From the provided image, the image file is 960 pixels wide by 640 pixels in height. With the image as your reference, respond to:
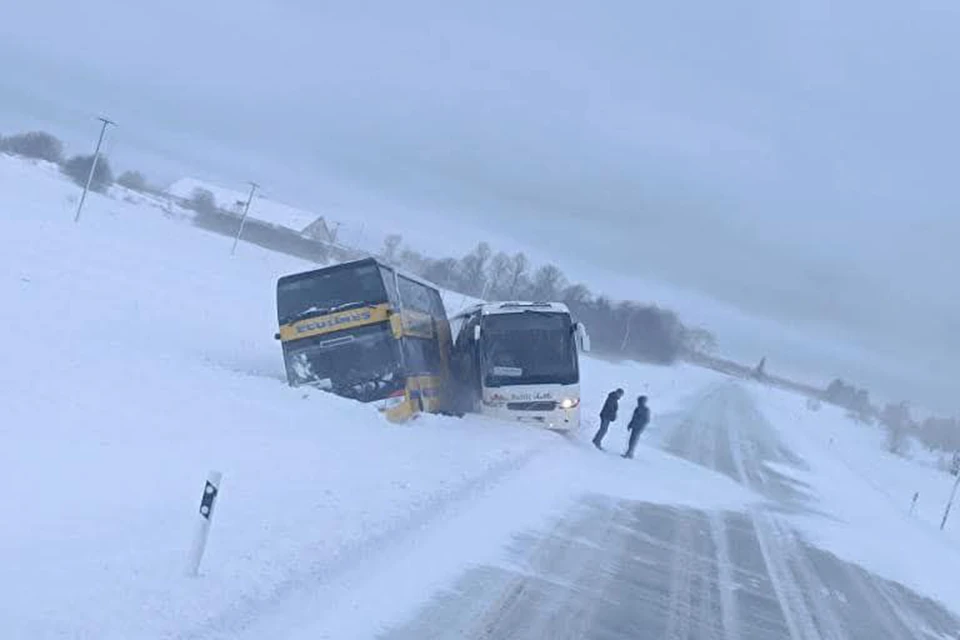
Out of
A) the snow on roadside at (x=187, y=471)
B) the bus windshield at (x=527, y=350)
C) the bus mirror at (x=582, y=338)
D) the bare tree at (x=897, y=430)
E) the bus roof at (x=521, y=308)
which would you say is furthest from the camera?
the bare tree at (x=897, y=430)

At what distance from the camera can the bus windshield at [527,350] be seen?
22141mm

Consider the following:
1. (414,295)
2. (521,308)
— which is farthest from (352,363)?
(521,308)

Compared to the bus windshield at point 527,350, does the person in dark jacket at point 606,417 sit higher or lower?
lower

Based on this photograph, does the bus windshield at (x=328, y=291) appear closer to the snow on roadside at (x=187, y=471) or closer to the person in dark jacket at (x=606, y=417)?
the snow on roadside at (x=187, y=471)

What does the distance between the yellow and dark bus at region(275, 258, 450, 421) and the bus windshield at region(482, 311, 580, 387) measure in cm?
265

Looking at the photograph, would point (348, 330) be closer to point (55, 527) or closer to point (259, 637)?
point (55, 527)

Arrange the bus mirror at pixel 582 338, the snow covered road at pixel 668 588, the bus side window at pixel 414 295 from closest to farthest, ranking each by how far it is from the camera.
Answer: the snow covered road at pixel 668 588, the bus side window at pixel 414 295, the bus mirror at pixel 582 338

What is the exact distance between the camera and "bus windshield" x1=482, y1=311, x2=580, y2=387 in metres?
22.1

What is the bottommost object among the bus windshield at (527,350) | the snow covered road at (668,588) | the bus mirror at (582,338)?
the snow covered road at (668,588)

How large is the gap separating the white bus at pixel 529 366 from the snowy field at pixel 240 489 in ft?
3.10

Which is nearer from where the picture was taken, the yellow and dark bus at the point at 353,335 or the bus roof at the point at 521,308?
the yellow and dark bus at the point at 353,335

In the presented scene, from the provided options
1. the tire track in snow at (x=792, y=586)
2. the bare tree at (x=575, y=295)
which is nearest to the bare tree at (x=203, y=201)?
the bare tree at (x=575, y=295)

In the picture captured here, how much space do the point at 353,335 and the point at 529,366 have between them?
4836 mm

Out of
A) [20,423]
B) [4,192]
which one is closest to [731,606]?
[20,423]
